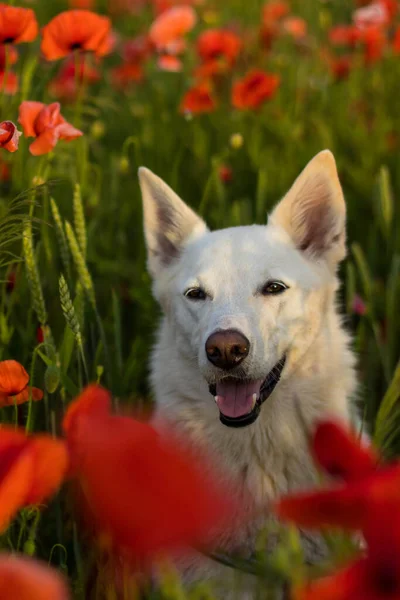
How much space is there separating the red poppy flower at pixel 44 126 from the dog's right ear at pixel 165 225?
2.08ft

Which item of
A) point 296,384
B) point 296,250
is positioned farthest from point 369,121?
point 296,384

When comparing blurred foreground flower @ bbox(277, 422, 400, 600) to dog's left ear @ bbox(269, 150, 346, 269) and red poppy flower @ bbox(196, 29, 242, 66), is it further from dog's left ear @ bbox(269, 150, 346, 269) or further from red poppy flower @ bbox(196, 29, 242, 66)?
red poppy flower @ bbox(196, 29, 242, 66)

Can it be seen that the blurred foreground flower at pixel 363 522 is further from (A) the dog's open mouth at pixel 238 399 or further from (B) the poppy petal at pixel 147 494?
(A) the dog's open mouth at pixel 238 399

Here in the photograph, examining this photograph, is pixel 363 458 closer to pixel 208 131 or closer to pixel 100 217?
pixel 100 217

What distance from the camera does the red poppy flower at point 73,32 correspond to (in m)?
2.93

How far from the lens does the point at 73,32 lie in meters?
2.95

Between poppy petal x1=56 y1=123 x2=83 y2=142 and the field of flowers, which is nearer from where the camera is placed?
the field of flowers

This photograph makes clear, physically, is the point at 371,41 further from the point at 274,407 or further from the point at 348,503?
the point at 348,503

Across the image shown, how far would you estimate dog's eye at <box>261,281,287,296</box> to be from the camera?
2777mm

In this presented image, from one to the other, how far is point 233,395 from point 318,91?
136 inches

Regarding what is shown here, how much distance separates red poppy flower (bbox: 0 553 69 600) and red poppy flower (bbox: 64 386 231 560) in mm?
69

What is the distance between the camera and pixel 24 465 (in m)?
0.81

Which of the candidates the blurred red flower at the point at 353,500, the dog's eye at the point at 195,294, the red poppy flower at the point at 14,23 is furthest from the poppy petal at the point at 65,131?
the blurred red flower at the point at 353,500

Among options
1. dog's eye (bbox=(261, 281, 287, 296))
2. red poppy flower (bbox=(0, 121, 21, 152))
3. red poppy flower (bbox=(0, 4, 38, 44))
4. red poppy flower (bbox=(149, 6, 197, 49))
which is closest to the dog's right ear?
dog's eye (bbox=(261, 281, 287, 296))
